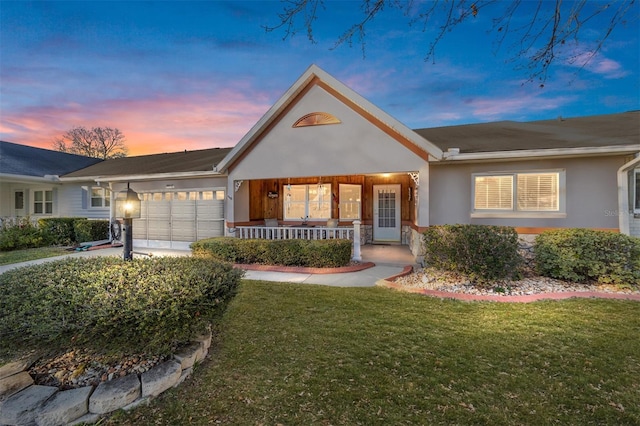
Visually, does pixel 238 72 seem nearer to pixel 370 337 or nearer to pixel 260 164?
pixel 260 164

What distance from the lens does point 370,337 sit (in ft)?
13.4

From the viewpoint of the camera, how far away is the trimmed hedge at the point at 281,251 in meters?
8.50

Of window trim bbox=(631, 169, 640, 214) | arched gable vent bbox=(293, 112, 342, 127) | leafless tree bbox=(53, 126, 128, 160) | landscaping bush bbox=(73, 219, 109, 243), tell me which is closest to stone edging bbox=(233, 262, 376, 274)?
arched gable vent bbox=(293, 112, 342, 127)

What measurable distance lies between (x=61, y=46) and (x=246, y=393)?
11.0m

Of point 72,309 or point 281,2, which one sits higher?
point 281,2

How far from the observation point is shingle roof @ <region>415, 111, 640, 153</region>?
804cm

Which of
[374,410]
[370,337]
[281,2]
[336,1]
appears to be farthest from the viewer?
[336,1]

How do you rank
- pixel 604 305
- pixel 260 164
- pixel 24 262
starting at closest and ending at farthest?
1. pixel 604 305
2. pixel 24 262
3. pixel 260 164

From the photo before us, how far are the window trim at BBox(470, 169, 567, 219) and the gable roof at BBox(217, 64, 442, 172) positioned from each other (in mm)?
1819

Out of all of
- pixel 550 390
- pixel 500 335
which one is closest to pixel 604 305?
pixel 500 335

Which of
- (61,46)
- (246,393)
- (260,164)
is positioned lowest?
(246,393)

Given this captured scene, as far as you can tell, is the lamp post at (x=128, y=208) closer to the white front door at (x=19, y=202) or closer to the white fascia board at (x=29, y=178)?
the white fascia board at (x=29, y=178)

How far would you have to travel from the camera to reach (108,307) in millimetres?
2768

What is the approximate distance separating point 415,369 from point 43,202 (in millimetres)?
20483
